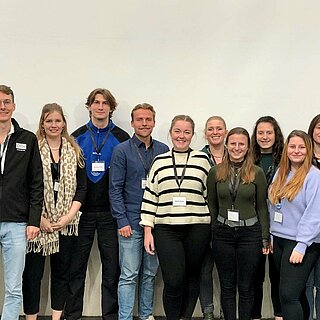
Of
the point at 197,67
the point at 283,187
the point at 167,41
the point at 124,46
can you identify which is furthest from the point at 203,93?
the point at 283,187

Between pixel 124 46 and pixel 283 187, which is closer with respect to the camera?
pixel 283 187

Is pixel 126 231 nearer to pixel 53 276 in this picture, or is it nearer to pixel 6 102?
pixel 53 276

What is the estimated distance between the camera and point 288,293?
2643 millimetres

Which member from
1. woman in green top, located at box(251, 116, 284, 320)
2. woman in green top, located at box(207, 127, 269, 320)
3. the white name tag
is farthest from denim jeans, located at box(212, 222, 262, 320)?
the white name tag

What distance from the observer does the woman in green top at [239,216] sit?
2.85m

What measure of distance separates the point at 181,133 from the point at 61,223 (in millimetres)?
1008

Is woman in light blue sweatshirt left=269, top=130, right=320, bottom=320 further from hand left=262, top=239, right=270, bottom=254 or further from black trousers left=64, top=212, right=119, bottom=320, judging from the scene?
black trousers left=64, top=212, right=119, bottom=320

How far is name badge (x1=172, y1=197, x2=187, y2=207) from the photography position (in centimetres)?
289

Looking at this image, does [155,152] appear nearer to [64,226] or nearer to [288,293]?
[64,226]

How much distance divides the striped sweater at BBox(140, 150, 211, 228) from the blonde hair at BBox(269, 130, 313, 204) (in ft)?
1.49

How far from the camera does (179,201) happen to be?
2889 millimetres

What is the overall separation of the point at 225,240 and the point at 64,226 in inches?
42.8

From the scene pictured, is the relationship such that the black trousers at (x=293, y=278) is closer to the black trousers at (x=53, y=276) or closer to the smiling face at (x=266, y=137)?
the smiling face at (x=266, y=137)

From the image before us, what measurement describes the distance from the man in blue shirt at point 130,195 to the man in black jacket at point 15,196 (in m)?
0.57
